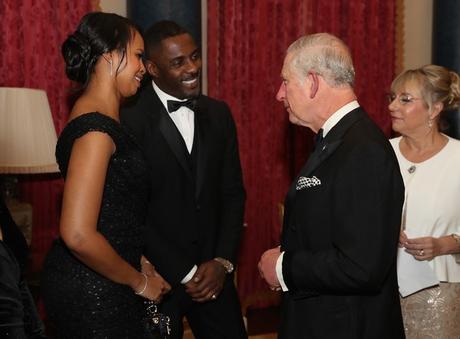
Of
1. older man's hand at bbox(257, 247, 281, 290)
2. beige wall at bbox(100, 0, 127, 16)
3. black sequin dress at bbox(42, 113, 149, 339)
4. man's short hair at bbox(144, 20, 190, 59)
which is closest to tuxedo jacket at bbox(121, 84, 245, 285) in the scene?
man's short hair at bbox(144, 20, 190, 59)

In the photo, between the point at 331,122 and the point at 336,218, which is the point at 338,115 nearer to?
the point at 331,122

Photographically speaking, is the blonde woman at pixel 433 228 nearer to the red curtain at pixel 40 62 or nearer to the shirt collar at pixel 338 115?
the shirt collar at pixel 338 115

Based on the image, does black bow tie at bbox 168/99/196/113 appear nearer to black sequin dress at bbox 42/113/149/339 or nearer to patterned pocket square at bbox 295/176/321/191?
black sequin dress at bbox 42/113/149/339

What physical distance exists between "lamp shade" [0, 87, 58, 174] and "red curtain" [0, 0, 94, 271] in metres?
0.51

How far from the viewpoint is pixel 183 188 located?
105 inches

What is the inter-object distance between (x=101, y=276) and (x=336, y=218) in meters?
0.86

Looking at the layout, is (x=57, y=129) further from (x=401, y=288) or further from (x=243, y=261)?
(x=401, y=288)

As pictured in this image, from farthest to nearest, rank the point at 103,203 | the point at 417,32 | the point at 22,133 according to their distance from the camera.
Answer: the point at 417,32
the point at 22,133
the point at 103,203

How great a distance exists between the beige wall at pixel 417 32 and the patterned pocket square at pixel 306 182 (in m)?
3.79

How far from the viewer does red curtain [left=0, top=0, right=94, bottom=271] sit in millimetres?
3863

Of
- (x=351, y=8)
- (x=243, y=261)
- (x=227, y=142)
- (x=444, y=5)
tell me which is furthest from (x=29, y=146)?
(x=444, y=5)

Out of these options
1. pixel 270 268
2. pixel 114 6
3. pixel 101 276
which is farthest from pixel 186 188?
pixel 114 6

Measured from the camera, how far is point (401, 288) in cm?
276

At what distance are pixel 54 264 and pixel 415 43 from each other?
4254 mm
